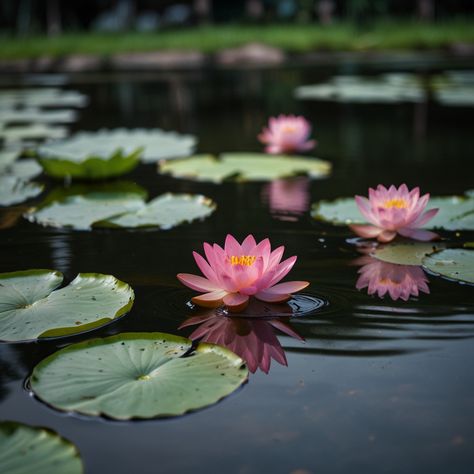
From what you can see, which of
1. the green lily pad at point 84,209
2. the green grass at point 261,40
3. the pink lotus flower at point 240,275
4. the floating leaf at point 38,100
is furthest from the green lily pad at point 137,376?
the green grass at point 261,40

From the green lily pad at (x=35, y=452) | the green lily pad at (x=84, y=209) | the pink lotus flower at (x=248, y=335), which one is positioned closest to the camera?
the green lily pad at (x=35, y=452)

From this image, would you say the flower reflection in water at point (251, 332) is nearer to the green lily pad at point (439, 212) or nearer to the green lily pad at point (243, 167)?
the green lily pad at point (439, 212)

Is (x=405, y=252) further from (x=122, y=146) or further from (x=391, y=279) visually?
(x=122, y=146)

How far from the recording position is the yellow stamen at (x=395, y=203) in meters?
1.38

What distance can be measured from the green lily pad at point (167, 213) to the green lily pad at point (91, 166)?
308 millimetres

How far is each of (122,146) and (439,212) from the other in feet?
4.50

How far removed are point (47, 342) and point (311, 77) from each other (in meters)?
5.12

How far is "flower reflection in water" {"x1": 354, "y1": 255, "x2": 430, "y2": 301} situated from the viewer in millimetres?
1161

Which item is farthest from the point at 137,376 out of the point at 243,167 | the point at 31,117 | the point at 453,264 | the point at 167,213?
the point at 31,117

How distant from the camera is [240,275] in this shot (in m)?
1.05

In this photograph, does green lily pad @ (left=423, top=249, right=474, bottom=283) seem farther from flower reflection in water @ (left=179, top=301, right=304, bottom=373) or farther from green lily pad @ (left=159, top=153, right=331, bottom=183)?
green lily pad @ (left=159, top=153, right=331, bottom=183)

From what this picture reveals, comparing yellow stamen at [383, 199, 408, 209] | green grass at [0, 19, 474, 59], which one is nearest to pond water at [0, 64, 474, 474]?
yellow stamen at [383, 199, 408, 209]

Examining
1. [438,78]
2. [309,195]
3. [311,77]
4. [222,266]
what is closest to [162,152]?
[309,195]

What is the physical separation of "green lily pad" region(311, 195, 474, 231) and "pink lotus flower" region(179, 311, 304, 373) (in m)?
0.59
